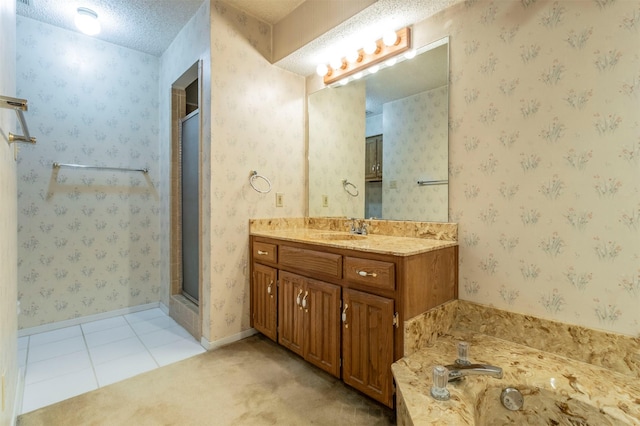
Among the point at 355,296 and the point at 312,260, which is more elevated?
the point at 312,260

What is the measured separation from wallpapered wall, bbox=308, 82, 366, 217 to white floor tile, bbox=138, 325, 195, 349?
145 cm

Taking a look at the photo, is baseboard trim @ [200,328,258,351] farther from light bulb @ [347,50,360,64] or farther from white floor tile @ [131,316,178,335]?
light bulb @ [347,50,360,64]

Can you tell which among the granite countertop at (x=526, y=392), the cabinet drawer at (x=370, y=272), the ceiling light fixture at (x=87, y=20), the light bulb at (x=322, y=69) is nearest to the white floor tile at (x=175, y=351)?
the cabinet drawer at (x=370, y=272)

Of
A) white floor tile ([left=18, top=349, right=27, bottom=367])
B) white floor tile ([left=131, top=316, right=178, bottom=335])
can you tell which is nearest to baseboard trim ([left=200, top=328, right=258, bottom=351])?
white floor tile ([left=131, top=316, right=178, bottom=335])

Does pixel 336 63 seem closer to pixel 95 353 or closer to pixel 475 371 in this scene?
pixel 475 371

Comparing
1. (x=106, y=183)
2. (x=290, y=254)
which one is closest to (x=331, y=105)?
(x=290, y=254)

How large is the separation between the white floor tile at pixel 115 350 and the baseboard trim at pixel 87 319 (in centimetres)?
60

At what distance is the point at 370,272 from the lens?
153 cm

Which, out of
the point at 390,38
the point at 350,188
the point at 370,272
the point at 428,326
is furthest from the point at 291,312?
the point at 390,38

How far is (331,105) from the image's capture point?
2.59 meters

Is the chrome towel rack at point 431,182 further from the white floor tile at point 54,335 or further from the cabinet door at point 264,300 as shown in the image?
the white floor tile at point 54,335

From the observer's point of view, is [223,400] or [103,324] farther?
[103,324]

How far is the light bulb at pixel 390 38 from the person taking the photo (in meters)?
1.92

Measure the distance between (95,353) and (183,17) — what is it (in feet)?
8.47
